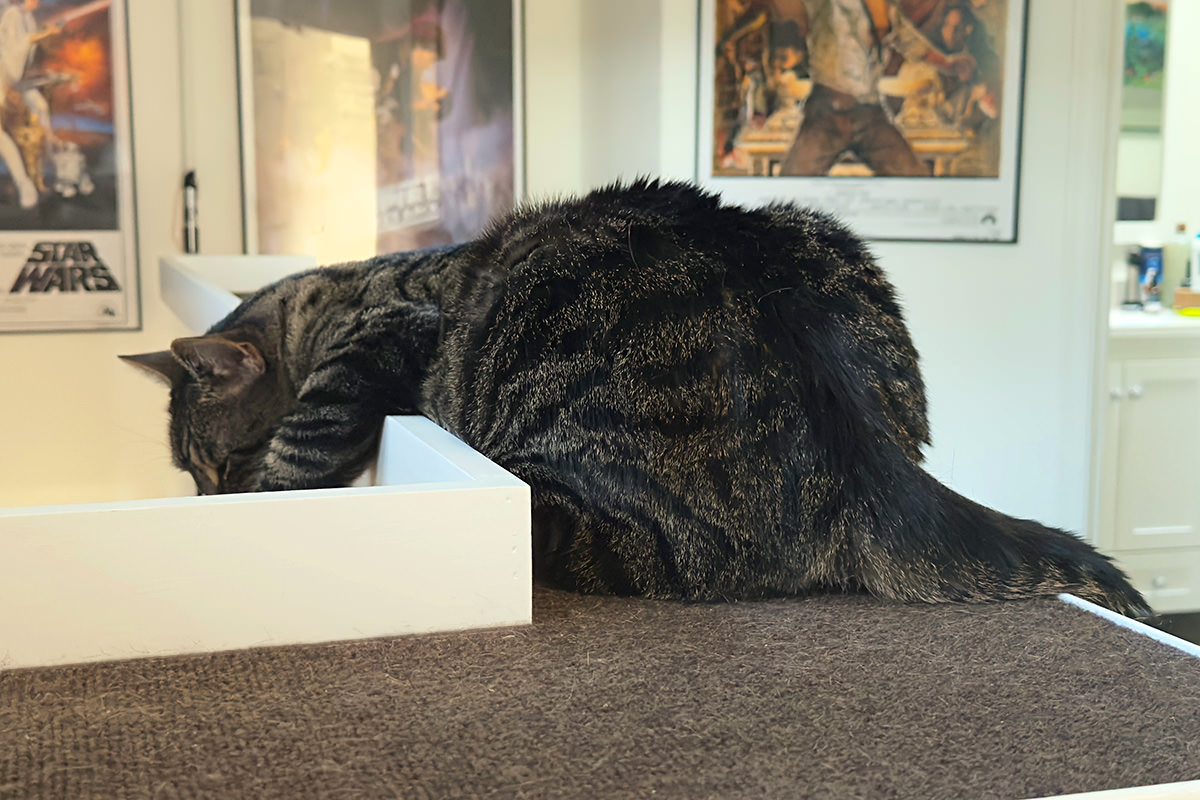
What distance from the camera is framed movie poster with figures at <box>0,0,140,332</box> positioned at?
2.64 metres

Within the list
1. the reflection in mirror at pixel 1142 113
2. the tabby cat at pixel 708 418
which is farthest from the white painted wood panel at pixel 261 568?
the reflection in mirror at pixel 1142 113

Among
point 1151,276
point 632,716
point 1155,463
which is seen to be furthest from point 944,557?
point 1151,276

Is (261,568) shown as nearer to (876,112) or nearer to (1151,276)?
(876,112)

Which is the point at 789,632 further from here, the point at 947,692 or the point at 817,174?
the point at 817,174

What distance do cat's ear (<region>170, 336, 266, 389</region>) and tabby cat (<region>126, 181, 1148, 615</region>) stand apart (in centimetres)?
18

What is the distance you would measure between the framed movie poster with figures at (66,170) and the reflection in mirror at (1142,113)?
2930 mm

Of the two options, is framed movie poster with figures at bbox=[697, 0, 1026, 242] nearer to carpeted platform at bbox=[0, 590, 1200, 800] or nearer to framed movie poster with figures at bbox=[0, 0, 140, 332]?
framed movie poster with figures at bbox=[0, 0, 140, 332]

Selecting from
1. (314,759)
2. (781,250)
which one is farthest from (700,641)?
(781,250)

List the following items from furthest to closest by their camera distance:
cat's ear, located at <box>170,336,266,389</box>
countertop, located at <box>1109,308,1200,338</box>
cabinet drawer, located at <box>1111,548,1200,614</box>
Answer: cabinet drawer, located at <box>1111,548,1200,614</box> → countertop, located at <box>1109,308,1200,338</box> → cat's ear, located at <box>170,336,266,389</box>

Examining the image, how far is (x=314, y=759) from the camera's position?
608mm

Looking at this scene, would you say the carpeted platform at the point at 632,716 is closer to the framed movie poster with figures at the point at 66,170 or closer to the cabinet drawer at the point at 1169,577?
the framed movie poster with figures at the point at 66,170

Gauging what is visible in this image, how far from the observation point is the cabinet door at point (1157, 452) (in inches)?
123

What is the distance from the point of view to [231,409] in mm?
1404

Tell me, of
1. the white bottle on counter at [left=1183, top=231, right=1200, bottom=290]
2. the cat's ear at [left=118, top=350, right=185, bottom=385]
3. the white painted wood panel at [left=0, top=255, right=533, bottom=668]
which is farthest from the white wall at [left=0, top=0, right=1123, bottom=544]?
the white painted wood panel at [left=0, top=255, right=533, bottom=668]
